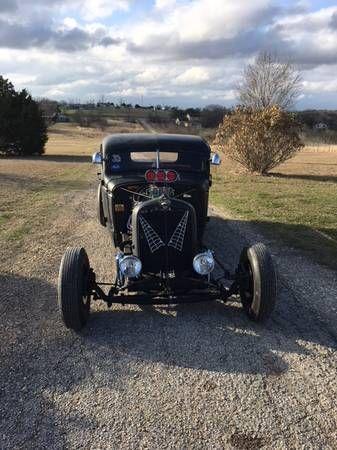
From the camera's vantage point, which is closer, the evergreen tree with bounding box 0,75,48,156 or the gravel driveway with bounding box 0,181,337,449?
the gravel driveway with bounding box 0,181,337,449

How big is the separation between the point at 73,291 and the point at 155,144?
332 centimetres

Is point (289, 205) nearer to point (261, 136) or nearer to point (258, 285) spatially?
point (261, 136)

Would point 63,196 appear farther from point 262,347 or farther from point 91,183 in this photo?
point 262,347

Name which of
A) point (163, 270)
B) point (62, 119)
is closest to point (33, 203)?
point (163, 270)

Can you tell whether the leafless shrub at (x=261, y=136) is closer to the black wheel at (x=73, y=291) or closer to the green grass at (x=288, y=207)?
the green grass at (x=288, y=207)

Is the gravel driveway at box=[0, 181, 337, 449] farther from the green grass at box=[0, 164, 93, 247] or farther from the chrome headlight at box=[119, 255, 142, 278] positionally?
the green grass at box=[0, 164, 93, 247]

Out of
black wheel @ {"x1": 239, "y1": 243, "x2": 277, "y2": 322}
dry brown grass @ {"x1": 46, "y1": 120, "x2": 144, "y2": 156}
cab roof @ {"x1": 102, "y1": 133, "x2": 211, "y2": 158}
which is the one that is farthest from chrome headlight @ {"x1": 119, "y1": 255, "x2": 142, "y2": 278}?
dry brown grass @ {"x1": 46, "y1": 120, "x2": 144, "y2": 156}

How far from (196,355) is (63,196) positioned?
1051cm

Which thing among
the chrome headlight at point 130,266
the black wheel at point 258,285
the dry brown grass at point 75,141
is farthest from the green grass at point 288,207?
the dry brown grass at point 75,141

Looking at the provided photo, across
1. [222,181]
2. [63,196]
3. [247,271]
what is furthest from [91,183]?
[247,271]

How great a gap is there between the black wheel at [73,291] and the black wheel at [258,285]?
167 cm

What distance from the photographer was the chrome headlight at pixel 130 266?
5160 mm

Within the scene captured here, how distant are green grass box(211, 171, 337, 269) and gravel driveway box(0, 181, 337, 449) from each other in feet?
8.88

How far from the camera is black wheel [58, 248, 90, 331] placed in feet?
15.9
